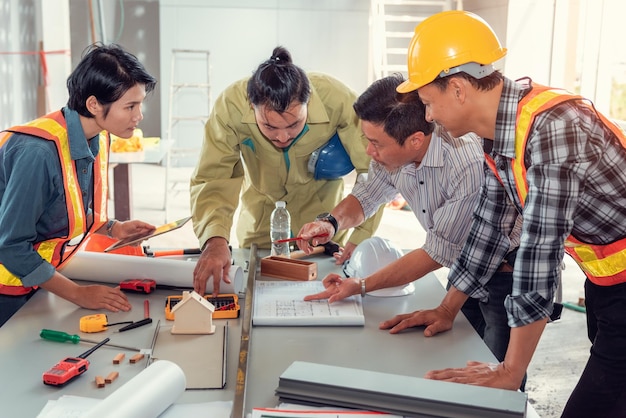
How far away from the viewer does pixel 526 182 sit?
1.48 metres

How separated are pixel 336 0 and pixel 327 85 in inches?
234

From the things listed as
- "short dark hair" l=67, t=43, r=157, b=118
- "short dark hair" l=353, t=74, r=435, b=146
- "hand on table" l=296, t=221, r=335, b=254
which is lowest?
"hand on table" l=296, t=221, r=335, b=254

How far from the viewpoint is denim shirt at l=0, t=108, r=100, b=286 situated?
72.2 inches

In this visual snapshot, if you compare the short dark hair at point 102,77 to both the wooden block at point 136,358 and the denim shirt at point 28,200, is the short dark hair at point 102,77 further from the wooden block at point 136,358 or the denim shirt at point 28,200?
the wooden block at point 136,358

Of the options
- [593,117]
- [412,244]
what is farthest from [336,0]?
[593,117]

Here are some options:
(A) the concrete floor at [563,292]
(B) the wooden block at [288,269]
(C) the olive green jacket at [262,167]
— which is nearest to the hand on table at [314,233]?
(B) the wooden block at [288,269]

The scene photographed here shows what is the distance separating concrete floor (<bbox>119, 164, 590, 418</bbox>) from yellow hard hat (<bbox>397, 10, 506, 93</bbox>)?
1.99m

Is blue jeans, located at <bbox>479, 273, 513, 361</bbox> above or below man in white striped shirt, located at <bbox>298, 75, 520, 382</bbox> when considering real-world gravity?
below

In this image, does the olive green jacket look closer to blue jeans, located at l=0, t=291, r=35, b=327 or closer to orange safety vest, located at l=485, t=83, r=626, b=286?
blue jeans, located at l=0, t=291, r=35, b=327

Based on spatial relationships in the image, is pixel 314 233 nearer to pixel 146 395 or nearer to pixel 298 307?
pixel 298 307

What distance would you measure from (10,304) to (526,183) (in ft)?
4.79

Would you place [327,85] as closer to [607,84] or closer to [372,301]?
[372,301]

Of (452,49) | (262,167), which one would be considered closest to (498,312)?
(452,49)

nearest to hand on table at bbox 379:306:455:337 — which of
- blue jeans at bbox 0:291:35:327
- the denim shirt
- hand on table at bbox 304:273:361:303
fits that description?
hand on table at bbox 304:273:361:303
